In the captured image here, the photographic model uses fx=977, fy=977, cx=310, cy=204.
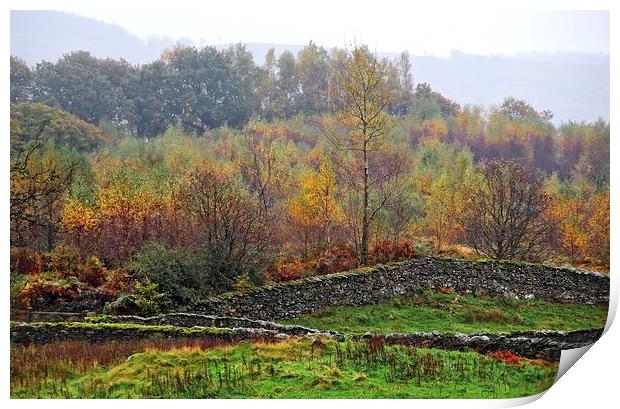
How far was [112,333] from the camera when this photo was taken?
1258 cm

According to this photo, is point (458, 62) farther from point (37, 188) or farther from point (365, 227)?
point (37, 188)

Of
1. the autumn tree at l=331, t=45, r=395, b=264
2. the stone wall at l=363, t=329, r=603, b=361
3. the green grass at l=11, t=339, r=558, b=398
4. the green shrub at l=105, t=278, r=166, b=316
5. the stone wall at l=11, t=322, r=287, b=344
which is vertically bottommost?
the green grass at l=11, t=339, r=558, b=398

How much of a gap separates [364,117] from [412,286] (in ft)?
8.32

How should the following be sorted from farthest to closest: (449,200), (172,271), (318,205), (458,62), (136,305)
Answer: (458,62), (449,200), (318,205), (172,271), (136,305)

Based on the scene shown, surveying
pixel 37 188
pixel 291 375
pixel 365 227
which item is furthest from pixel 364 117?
pixel 37 188

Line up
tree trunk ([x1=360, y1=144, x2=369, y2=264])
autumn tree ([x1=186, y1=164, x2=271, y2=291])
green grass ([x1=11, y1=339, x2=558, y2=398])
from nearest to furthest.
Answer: green grass ([x1=11, y1=339, x2=558, y2=398]), autumn tree ([x1=186, y1=164, x2=271, y2=291]), tree trunk ([x1=360, y1=144, x2=369, y2=264])

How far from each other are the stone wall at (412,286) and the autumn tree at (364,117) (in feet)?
1.61

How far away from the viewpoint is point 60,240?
13055 millimetres

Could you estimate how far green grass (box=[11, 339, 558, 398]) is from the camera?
1197cm

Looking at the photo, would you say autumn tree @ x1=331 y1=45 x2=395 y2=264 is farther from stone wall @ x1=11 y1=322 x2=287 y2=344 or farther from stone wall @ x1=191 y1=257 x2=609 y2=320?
stone wall @ x1=11 y1=322 x2=287 y2=344

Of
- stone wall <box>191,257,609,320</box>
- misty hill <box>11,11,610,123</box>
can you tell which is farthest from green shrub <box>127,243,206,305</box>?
misty hill <box>11,11,610,123</box>

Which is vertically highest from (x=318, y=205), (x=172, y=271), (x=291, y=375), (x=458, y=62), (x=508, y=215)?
(x=458, y=62)

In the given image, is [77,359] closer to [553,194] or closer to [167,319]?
[167,319]

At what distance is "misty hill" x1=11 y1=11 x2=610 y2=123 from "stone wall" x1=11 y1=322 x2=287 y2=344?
3508 mm
